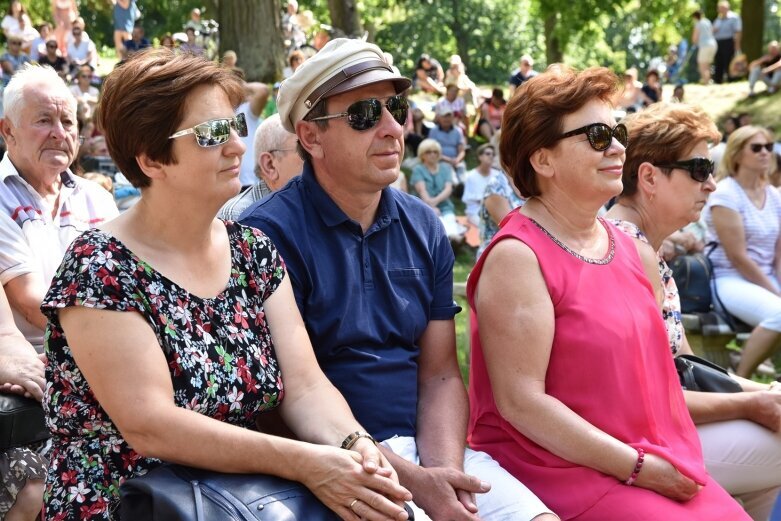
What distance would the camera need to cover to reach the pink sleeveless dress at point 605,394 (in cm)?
294

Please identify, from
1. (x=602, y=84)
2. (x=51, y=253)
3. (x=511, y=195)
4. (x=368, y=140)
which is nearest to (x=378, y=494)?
(x=368, y=140)

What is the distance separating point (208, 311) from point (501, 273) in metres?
0.96

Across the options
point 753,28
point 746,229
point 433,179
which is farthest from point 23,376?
point 753,28

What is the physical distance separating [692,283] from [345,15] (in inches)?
566

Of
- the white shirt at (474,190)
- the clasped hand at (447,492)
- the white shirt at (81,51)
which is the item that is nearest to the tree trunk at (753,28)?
the white shirt at (474,190)

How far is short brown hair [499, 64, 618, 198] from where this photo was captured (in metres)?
3.16

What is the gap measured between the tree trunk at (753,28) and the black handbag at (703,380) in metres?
21.2

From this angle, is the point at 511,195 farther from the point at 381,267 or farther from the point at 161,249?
the point at 161,249

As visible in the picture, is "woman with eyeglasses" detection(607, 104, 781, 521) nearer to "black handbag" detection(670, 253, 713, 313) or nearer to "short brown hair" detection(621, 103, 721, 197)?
"short brown hair" detection(621, 103, 721, 197)

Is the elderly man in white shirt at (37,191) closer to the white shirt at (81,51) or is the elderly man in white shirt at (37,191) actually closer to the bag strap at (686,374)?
the bag strap at (686,374)

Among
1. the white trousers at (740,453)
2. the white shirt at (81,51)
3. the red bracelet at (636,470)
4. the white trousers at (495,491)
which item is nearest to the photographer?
the white trousers at (495,491)

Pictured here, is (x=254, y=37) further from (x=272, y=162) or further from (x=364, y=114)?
(x=364, y=114)

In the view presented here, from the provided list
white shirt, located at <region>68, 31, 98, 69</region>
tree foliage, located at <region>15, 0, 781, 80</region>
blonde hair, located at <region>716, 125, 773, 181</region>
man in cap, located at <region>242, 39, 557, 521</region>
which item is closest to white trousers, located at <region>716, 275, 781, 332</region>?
blonde hair, located at <region>716, 125, 773, 181</region>

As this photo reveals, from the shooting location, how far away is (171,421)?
2.32 metres
